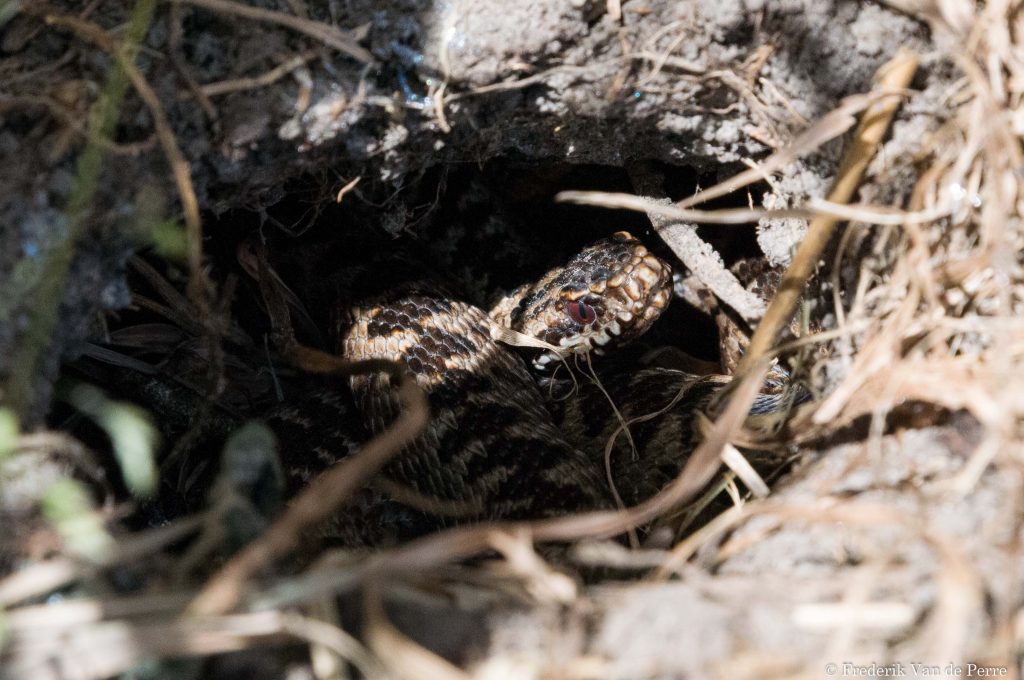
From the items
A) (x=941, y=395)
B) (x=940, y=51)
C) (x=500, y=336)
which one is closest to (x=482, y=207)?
(x=500, y=336)

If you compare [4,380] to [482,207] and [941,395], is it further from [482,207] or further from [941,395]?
[482,207]

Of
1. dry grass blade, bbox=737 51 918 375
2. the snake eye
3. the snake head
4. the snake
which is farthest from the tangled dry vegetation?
the snake eye

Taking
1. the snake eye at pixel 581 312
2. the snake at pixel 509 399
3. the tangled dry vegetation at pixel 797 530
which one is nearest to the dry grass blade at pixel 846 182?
the tangled dry vegetation at pixel 797 530

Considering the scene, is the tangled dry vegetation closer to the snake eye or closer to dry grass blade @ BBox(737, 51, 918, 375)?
dry grass blade @ BBox(737, 51, 918, 375)

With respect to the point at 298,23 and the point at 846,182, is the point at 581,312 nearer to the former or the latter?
the point at 846,182

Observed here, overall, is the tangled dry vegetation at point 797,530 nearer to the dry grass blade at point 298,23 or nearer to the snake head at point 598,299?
the dry grass blade at point 298,23

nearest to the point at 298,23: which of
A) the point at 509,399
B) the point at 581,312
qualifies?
the point at 509,399

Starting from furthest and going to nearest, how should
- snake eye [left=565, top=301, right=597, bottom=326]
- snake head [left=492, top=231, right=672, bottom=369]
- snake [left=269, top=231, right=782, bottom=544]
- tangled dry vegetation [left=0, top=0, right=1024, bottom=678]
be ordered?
snake eye [left=565, top=301, right=597, bottom=326] < snake head [left=492, top=231, right=672, bottom=369] < snake [left=269, top=231, right=782, bottom=544] < tangled dry vegetation [left=0, top=0, right=1024, bottom=678]
